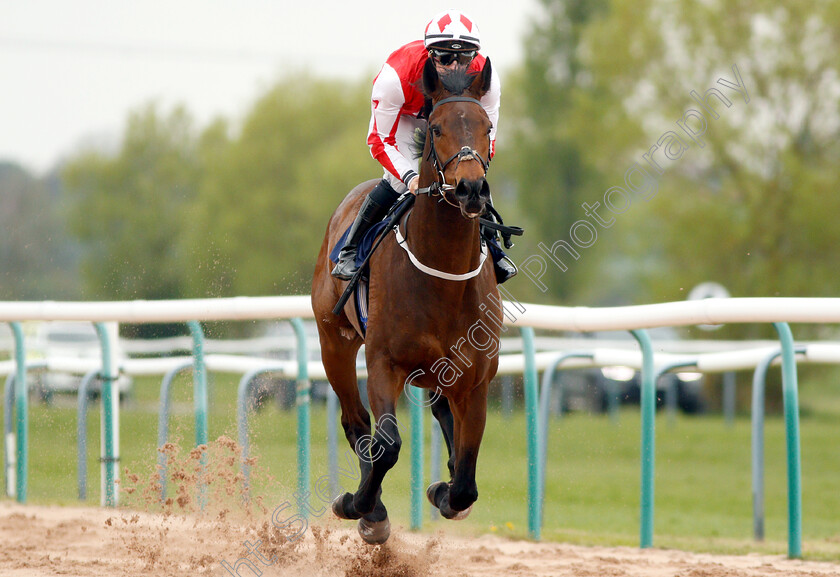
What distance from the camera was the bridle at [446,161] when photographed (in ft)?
11.9

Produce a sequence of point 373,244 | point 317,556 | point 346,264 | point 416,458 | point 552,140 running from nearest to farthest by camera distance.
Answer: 1. point 373,244
2. point 346,264
3. point 317,556
4. point 416,458
5. point 552,140

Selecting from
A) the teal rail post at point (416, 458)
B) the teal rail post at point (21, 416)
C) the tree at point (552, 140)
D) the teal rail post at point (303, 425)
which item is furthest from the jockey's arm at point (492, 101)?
the tree at point (552, 140)

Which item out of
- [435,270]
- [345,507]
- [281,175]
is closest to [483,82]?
[435,270]

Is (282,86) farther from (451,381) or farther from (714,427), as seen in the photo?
(451,381)

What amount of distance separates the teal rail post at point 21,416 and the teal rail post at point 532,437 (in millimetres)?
3348

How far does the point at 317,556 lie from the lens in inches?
190

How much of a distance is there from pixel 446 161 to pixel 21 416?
4.19 m

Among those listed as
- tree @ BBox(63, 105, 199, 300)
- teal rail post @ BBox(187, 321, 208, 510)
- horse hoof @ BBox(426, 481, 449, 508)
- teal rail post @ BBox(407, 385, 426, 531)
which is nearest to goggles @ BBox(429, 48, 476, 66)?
horse hoof @ BBox(426, 481, 449, 508)

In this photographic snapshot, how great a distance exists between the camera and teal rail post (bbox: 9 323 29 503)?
6520 millimetres

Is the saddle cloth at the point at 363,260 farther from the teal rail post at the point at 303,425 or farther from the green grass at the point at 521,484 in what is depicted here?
the green grass at the point at 521,484

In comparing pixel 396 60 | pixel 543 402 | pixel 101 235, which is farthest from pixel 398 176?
pixel 101 235

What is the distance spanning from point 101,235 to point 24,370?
30456 mm

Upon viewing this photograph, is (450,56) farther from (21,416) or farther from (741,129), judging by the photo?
(741,129)

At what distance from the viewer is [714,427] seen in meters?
15.8
